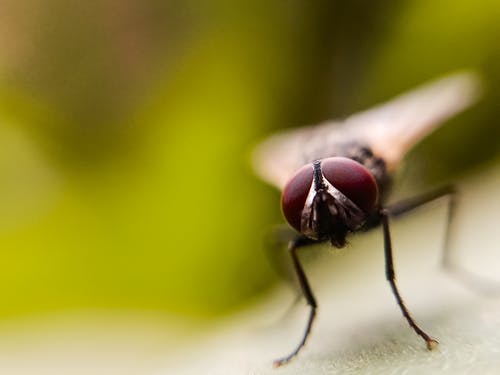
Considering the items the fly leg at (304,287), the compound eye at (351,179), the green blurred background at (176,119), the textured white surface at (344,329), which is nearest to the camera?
the textured white surface at (344,329)

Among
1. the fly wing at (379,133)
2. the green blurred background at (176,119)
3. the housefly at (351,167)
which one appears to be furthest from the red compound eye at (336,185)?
the green blurred background at (176,119)

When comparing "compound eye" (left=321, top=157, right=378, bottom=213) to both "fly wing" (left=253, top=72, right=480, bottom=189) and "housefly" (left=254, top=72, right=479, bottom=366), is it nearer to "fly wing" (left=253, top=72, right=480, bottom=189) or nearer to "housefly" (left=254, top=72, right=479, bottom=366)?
"housefly" (left=254, top=72, right=479, bottom=366)

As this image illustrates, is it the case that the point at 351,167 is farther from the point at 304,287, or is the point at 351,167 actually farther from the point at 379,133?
the point at 379,133

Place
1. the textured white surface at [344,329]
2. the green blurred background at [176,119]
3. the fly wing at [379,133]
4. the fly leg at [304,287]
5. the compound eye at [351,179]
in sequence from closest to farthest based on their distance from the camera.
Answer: the textured white surface at [344,329]
the compound eye at [351,179]
the fly leg at [304,287]
the fly wing at [379,133]
the green blurred background at [176,119]

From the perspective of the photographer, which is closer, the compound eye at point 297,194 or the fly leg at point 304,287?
the compound eye at point 297,194

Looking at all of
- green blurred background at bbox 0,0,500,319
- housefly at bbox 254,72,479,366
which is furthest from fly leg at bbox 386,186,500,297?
green blurred background at bbox 0,0,500,319

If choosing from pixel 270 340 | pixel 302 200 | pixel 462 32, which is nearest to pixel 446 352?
pixel 302 200

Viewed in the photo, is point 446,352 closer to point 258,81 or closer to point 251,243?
point 251,243

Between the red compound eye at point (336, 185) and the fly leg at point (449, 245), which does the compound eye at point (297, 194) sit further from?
the fly leg at point (449, 245)

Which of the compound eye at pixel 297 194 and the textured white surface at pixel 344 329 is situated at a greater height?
the compound eye at pixel 297 194
